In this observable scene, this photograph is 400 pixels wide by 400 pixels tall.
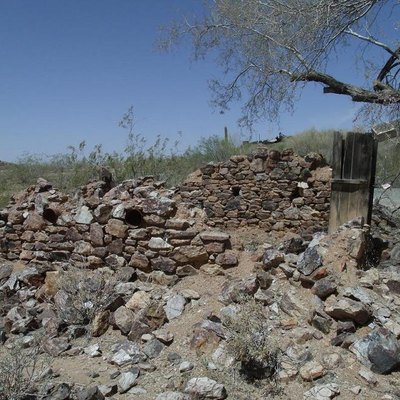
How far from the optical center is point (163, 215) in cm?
527

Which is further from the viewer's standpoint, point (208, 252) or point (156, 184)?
point (156, 184)

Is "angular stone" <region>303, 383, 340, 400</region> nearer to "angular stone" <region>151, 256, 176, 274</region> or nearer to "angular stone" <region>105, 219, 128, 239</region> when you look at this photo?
"angular stone" <region>151, 256, 176, 274</region>

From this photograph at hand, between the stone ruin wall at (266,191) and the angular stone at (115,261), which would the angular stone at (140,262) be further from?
the stone ruin wall at (266,191)

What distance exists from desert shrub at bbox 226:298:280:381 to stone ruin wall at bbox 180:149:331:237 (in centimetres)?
349

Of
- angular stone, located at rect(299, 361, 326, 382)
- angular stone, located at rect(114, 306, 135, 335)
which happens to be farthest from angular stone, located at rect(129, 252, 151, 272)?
angular stone, located at rect(299, 361, 326, 382)

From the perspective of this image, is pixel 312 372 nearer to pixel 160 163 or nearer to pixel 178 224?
pixel 178 224

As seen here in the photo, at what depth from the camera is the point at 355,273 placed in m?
4.27

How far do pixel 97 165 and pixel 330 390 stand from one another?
9.19 metres

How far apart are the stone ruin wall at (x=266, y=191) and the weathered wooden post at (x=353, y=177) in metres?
1.68

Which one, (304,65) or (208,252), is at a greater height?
(304,65)

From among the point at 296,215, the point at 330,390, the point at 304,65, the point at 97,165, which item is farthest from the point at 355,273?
the point at 97,165

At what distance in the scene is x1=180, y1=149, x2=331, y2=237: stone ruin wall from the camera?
24.8 feet

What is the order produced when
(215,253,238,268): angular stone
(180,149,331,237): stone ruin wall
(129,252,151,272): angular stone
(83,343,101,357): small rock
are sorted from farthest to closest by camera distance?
(180,149,331,237): stone ruin wall
(129,252,151,272): angular stone
(215,253,238,268): angular stone
(83,343,101,357): small rock

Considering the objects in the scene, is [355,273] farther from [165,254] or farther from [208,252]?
[165,254]
